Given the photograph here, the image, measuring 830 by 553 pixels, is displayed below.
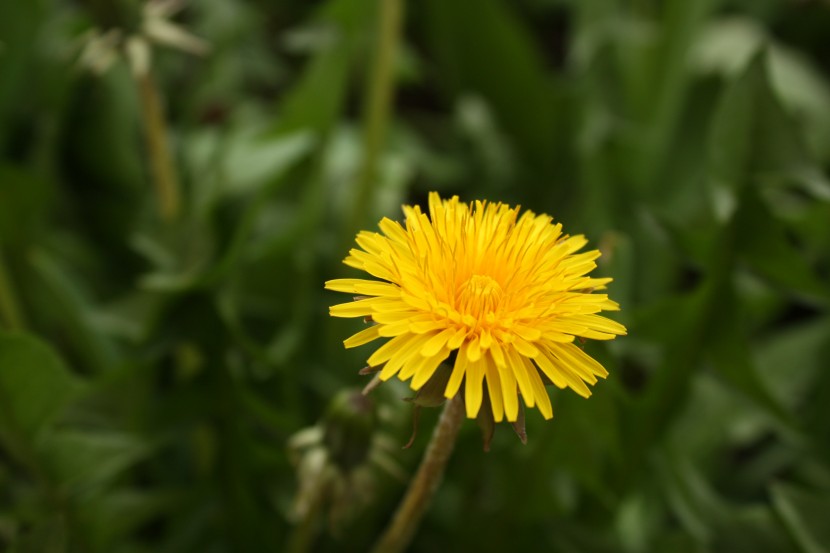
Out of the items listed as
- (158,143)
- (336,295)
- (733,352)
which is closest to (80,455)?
(158,143)

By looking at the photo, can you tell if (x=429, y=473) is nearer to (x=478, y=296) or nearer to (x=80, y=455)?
(x=478, y=296)

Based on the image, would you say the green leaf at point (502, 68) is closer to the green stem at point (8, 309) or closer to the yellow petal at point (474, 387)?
the green stem at point (8, 309)

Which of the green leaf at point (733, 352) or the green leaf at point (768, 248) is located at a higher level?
the green leaf at point (768, 248)

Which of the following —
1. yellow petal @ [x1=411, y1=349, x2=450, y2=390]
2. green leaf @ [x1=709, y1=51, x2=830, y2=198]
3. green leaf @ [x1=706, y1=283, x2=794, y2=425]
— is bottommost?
yellow petal @ [x1=411, y1=349, x2=450, y2=390]

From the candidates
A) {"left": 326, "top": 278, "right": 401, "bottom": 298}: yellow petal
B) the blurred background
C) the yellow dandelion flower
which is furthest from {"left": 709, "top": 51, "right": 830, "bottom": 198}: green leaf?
{"left": 326, "top": 278, "right": 401, "bottom": 298}: yellow petal

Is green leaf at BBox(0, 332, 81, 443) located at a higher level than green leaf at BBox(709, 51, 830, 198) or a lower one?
lower

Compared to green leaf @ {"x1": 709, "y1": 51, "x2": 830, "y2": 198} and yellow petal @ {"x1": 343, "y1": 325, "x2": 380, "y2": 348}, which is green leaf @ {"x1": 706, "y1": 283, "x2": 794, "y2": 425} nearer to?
green leaf @ {"x1": 709, "y1": 51, "x2": 830, "y2": 198}

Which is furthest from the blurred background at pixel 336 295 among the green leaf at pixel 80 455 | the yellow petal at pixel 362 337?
the yellow petal at pixel 362 337

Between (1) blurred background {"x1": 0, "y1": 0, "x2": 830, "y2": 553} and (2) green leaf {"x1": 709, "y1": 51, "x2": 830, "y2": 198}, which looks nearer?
(1) blurred background {"x1": 0, "y1": 0, "x2": 830, "y2": 553}
